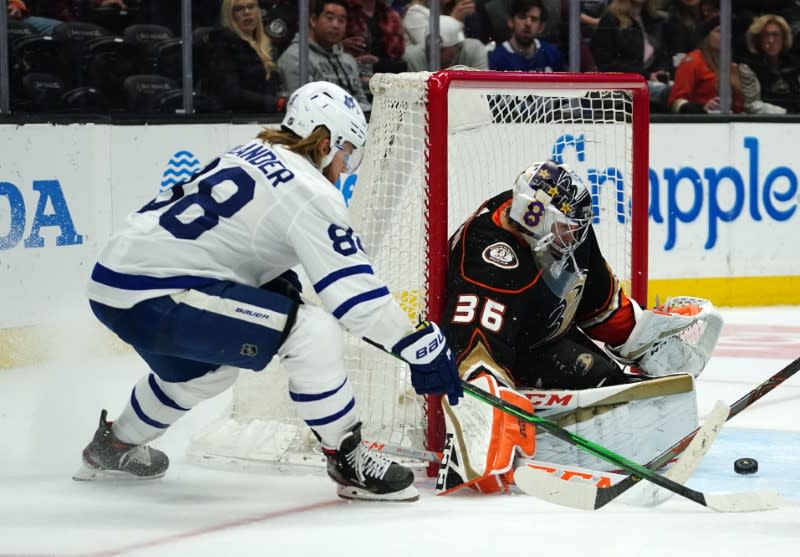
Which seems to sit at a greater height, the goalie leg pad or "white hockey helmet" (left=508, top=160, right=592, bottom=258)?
"white hockey helmet" (left=508, top=160, right=592, bottom=258)

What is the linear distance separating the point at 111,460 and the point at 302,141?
0.83 m

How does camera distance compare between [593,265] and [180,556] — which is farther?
[593,265]

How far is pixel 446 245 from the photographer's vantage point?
10.1 feet

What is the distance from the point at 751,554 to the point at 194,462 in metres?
1.40

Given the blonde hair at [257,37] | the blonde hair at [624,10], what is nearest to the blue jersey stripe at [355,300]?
the blonde hair at [257,37]

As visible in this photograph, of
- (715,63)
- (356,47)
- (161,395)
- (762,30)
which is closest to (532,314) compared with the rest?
(161,395)

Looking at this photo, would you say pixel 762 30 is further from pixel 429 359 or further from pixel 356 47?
pixel 429 359

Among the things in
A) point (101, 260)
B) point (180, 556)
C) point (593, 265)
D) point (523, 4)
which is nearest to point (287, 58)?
point (523, 4)

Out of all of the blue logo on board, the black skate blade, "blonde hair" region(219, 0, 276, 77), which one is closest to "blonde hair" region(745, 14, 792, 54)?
"blonde hair" region(219, 0, 276, 77)

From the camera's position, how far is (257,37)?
5602 millimetres

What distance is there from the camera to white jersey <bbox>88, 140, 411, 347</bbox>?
260cm

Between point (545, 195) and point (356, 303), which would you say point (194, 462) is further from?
point (545, 195)

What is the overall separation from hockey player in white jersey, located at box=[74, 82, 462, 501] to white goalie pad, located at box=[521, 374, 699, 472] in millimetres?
467

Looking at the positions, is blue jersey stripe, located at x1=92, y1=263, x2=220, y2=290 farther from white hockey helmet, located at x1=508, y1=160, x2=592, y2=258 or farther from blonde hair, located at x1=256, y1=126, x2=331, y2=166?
white hockey helmet, located at x1=508, y1=160, x2=592, y2=258
